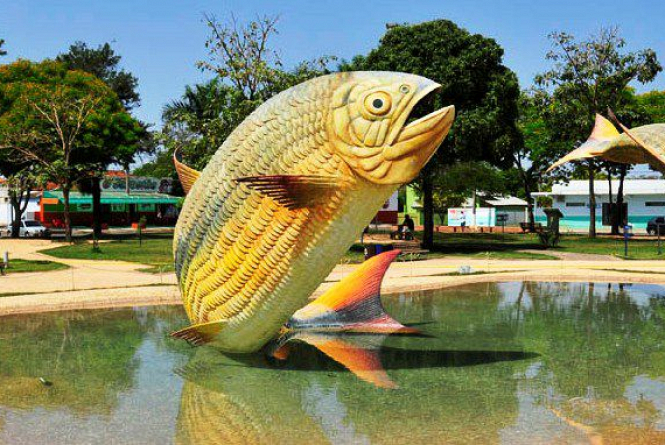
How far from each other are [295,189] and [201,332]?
2.31 meters

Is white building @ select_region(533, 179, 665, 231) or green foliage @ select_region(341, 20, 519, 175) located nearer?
green foliage @ select_region(341, 20, 519, 175)

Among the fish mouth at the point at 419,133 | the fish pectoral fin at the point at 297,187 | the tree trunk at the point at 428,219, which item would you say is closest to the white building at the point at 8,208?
the tree trunk at the point at 428,219

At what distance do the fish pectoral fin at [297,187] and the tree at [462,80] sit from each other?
74.1ft

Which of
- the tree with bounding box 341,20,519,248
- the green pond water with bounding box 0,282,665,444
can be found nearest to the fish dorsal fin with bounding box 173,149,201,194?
the green pond water with bounding box 0,282,665,444

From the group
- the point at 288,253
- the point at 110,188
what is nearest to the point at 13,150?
the point at 110,188

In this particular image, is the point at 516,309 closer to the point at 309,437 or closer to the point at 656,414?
the point at 656,414

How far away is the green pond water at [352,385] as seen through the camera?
5965 millimetres

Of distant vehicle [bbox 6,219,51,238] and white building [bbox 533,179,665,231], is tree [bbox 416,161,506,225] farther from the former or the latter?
distant vehicle [bbox 6,219,51,238]

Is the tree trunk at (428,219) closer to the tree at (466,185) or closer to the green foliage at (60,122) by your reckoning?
the green foliage at (60,122)

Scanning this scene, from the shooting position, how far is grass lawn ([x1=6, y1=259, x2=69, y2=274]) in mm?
21312

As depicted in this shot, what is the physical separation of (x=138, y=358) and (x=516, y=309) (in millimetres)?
7142

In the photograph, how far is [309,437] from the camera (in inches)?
229

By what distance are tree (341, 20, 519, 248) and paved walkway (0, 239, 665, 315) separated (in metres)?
6.28

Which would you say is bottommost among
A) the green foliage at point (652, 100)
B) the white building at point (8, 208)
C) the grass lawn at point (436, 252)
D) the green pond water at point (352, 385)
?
the grass lawn at point (436, 252)
